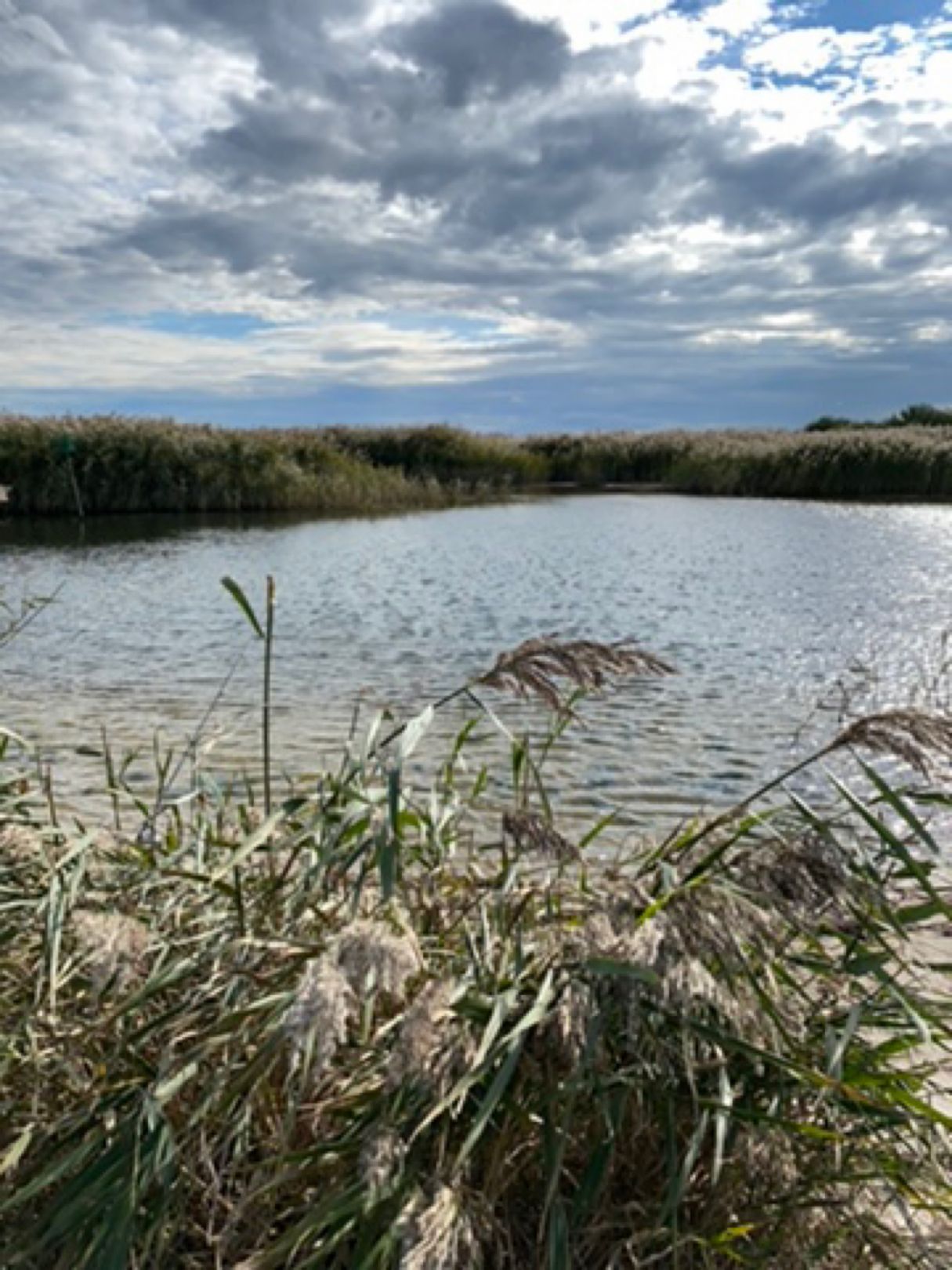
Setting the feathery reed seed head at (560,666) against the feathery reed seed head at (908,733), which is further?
the feathery reed seed head at (560,666)

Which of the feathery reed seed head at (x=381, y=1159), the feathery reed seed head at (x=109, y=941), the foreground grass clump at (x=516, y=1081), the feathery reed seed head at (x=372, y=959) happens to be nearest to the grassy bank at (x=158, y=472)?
the foreground grass clump at (x=516, y=1081)

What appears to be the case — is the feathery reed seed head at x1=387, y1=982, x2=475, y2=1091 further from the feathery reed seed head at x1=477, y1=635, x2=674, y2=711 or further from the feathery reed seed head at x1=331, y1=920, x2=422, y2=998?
the feathery reed seed head at x1=477, y1=635, x2=674, y2=711

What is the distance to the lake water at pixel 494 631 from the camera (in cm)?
589

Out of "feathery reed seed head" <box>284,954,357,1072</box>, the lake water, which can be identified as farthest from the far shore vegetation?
"feathery reed seed head" <box>284,954,357,1072</box>

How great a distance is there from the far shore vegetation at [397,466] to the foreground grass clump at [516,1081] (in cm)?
1888

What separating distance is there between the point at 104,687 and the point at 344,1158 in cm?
610

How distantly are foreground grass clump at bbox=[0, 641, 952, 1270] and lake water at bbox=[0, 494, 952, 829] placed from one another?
133cm

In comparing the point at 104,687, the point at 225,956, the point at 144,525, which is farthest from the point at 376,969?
the point at 144,525

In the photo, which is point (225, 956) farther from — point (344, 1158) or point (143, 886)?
point (344, 1158)

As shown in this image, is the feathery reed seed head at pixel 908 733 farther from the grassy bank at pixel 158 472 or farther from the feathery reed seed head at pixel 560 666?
the grassy bank at pixel 158 472

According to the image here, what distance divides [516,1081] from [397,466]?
86.1 feet

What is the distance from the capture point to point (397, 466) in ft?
90.0

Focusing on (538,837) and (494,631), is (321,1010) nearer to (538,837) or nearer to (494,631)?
(538,837)

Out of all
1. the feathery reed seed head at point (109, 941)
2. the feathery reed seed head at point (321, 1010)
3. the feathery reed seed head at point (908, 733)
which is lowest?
the feathery reed seed head at point (109, 941)
